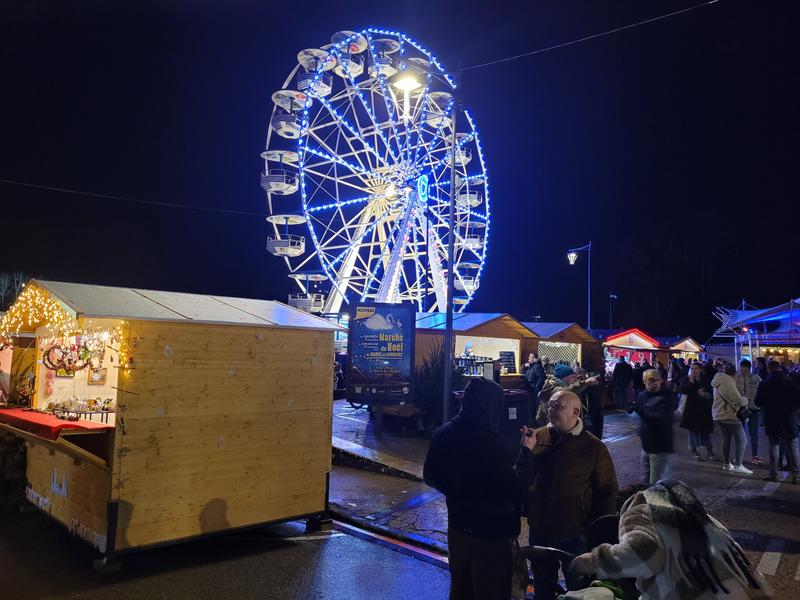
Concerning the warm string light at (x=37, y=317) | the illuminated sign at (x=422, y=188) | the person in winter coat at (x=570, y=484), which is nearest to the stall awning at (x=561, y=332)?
the illuminated sign at (x=422, y=188)

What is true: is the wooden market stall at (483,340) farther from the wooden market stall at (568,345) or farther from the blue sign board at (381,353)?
the blue sign board at (381,353)

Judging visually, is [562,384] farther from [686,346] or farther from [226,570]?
[686,346]

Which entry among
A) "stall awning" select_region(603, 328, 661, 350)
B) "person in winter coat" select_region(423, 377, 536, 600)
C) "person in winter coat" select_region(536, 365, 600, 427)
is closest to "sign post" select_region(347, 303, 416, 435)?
"person in winter coat" select_region(536, 365, 600, 427)

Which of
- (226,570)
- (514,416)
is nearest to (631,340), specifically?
(514,416)

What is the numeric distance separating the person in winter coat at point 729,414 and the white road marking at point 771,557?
317cm

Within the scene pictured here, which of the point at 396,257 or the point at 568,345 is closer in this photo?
the point at 568,345

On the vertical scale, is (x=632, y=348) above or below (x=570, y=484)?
above

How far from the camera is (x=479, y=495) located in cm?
301

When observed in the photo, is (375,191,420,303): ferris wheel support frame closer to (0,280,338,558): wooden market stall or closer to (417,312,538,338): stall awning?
(417,312,538,338): stall awning

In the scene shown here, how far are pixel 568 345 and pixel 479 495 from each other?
57.7ft

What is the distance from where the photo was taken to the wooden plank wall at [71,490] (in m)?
5.04

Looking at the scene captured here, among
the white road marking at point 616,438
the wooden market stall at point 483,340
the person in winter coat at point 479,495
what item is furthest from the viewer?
the wooden market stall at point 483,340

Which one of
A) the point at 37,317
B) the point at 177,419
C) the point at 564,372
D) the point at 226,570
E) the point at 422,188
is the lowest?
the point at 226,570

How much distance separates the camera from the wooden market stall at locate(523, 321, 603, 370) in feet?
62.7
